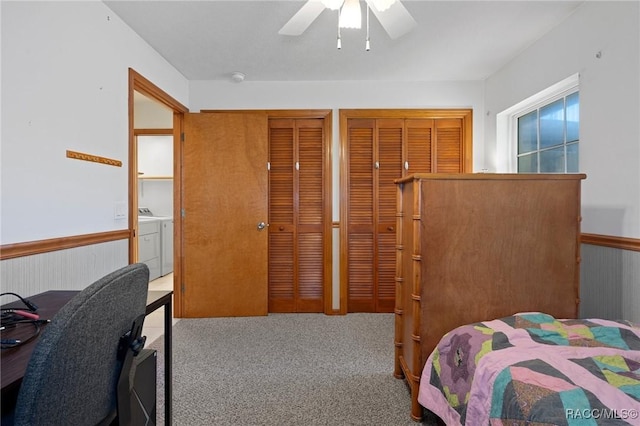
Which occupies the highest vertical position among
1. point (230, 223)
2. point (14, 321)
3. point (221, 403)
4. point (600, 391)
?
point (230, 223)

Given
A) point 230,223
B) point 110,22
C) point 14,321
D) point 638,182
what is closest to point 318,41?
point 110,22

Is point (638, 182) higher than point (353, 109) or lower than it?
lower

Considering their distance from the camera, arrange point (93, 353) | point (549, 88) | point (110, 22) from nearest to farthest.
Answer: point (93, 353) → point (110, 22) → point (549, 88)

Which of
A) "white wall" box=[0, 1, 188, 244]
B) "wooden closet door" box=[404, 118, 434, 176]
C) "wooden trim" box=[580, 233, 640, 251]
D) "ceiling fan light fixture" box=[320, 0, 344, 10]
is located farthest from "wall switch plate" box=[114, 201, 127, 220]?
"wooden trim" box=[580, 233, 640, 251]

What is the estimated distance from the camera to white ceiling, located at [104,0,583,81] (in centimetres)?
204

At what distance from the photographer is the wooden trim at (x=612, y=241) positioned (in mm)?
1667

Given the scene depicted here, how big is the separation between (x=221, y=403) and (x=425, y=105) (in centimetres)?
308

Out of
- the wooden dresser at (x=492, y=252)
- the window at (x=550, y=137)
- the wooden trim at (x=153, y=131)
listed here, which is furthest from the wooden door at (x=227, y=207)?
the window at (x=550, y=137)

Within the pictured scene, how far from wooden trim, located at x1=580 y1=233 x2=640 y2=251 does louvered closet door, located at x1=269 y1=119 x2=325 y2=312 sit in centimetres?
212

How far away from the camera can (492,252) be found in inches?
64.2

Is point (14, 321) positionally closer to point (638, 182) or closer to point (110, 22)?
point (110, 22)

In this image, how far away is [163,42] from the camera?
2.48 metres

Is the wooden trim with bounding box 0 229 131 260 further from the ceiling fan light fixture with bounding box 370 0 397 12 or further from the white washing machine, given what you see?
the white washing machine

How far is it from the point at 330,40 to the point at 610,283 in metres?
2.41
